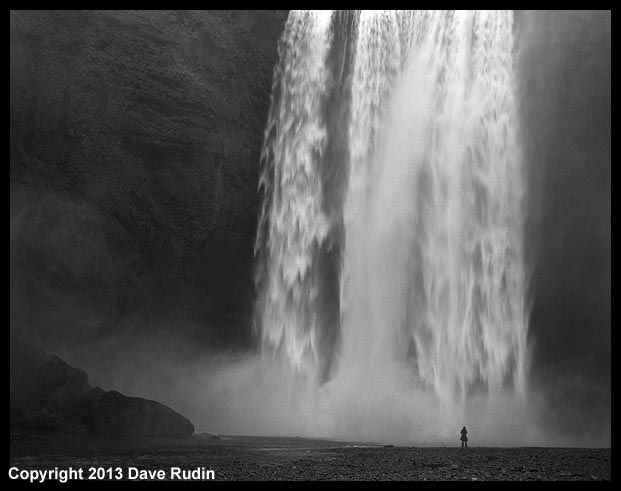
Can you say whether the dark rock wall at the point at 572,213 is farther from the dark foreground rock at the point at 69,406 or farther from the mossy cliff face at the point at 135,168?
the dark foreground rock at the point at 69,406

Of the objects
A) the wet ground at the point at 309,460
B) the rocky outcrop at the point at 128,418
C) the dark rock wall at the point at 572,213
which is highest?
the dark rock wall at the point at 572,213

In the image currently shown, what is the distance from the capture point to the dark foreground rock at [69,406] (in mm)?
20969

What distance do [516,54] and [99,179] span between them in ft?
55.7

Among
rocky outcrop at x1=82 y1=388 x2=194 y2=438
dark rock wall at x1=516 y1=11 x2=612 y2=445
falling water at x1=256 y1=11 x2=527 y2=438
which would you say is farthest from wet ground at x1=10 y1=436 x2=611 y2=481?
dark rock wall at x1=516 y1=11 x2=612 y2=445

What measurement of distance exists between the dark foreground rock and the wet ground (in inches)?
66.7

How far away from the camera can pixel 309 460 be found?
15.6m

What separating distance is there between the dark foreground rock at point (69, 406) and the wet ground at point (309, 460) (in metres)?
1.69

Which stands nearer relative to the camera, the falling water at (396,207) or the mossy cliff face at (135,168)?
the mossy cliff face at (135,168)

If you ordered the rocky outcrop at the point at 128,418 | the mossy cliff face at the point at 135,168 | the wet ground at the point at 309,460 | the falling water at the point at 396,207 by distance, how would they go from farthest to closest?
the falling water at the point at 396,207 → the mossy cliff face at the point at 135,168 → the rocky outcrop at the point at 128,418 → the wet ground at the point at 309,460

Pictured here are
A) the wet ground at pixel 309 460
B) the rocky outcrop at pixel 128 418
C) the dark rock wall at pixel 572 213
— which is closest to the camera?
the wet ground at pixel 309 460

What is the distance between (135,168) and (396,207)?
10.3m

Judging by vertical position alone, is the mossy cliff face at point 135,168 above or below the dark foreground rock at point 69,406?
above

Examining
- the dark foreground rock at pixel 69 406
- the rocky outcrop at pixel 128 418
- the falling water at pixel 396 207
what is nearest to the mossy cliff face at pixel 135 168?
the falling water at pixel 396 207
